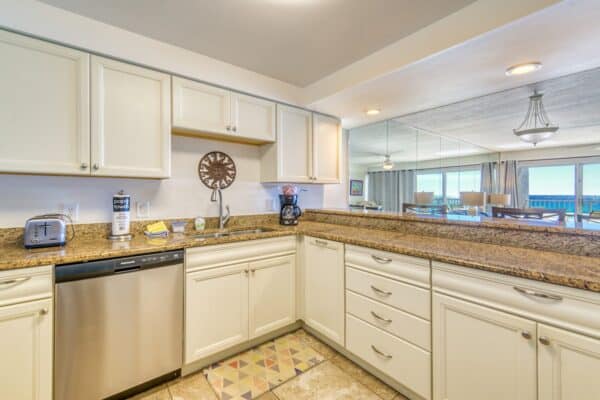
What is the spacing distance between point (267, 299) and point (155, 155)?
1.40 m

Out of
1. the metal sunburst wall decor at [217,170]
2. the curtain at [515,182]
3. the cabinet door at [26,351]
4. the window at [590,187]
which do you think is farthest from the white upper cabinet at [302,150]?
the window at [590,187]

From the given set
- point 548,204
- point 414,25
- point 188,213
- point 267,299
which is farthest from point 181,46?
point 548,204

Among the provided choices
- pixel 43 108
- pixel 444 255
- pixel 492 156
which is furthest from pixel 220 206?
pixel 492 156

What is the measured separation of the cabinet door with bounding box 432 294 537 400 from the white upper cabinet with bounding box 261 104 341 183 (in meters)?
1.74

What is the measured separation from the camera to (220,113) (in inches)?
84.4

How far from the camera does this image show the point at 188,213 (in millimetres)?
2275

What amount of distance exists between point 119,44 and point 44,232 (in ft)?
4.28

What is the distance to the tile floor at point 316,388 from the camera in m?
1.52

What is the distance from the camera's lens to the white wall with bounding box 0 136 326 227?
1645 millimetres

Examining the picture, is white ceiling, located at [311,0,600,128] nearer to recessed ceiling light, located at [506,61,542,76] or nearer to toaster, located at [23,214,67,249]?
recessed ceiling light, located at [506,61,542,76]

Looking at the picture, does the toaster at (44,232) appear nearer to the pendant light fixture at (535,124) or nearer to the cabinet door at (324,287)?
the cabinet door at (324,287)

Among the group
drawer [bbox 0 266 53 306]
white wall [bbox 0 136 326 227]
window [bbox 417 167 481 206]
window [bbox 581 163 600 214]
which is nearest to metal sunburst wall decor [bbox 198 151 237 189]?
white wall [bbox 0 136 326 227]

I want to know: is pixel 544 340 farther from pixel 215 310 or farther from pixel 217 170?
pixel 217 170

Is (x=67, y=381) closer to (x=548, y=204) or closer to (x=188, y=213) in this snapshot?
(x=188, y=213)
